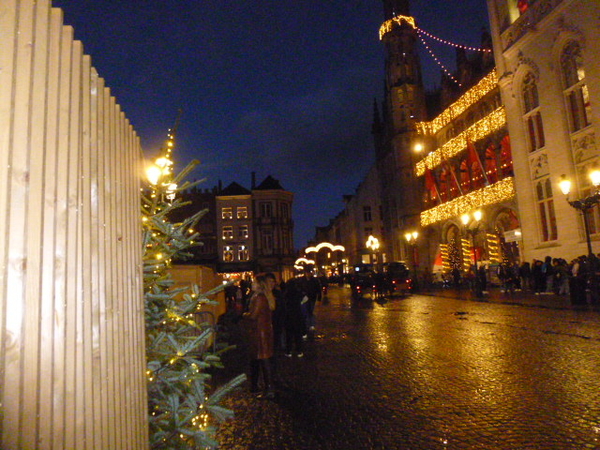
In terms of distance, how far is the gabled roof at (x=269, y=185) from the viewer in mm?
62125

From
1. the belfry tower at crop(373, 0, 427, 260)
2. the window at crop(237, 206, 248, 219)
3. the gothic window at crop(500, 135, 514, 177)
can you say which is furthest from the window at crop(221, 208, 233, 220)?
the gothic window at crop(500, 135, 514, 177)

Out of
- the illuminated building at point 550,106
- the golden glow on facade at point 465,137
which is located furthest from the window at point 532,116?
the golden glow on facade at point 465,137

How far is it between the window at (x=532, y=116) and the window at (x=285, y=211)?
4051cm

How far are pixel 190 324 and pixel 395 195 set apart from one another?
4354 cm

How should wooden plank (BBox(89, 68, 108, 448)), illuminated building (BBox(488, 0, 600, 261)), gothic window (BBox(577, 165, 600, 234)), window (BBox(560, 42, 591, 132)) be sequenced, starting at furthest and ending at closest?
window (BBox(560, 42, 591, 132)) → illuminated building (BBox(488, 0, 600, 261)) → gothic window (BBox(577, 165, 600, 234)) → wooden plank (BBox(89, 68, 108, 448))

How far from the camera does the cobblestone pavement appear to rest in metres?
4.69

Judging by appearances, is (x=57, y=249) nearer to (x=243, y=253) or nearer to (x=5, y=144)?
(x=5, y=144)

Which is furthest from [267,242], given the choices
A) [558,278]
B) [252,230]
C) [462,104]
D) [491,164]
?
[558,278]

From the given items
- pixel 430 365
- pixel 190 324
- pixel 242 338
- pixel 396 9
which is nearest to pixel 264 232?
pixel 396 9

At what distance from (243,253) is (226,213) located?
5.49 m

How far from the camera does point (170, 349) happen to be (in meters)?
3.43

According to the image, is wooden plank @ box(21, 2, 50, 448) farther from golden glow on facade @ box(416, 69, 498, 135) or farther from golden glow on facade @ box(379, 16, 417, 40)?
golden glow on facade @ box(379, 16, 417, 40)

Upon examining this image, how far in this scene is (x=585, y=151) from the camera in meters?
20.6

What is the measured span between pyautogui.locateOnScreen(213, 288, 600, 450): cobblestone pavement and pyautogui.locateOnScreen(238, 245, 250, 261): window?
49889 millimetres
